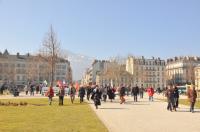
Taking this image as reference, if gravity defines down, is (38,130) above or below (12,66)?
below

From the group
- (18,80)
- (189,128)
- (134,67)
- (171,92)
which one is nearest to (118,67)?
(134,67)

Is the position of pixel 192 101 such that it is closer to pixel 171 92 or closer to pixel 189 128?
pixel 171 92

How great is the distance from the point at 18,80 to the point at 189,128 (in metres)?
179

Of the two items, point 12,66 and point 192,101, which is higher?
point 12,66

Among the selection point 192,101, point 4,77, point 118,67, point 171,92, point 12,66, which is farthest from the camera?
point 12,66

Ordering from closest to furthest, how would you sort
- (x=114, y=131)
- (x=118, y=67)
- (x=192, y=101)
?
(x=114, y=131) < (x=192, y=101) < (x=118, y=67)

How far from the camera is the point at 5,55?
→ 19550cm

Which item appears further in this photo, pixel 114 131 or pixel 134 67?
pixel 134 67

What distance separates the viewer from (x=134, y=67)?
19875cm

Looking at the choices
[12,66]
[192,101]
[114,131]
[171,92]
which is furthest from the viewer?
[12,66]

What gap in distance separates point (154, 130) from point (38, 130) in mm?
4972

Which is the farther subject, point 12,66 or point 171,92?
point 12,66

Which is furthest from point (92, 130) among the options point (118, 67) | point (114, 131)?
point (118, 67)

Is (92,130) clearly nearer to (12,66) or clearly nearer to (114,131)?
(114,131)
